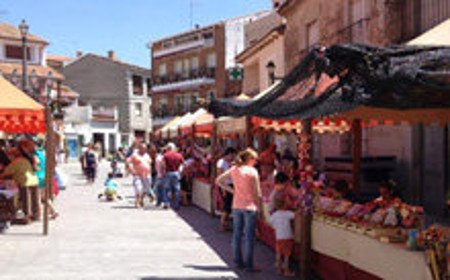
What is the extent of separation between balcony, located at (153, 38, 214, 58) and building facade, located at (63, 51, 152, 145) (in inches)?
202

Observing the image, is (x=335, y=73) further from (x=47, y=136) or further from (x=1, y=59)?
(x=1, y=59)

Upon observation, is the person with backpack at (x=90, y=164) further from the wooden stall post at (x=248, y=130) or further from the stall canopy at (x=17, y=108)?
the wooden stall post at (x=248, y=130)

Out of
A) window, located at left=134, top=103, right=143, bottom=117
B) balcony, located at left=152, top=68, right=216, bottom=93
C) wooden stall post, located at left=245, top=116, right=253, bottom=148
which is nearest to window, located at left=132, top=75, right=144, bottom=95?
window, located at left=134, top=103, right=143, bottom=117

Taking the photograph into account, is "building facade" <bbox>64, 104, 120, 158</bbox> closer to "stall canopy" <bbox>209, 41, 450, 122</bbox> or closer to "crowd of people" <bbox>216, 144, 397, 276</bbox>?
"crowd of people" <bbox>216, 144, 397, 276</bbox>

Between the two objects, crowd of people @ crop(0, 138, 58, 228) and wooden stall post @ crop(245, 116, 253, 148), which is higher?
wooden stall post @ crop(245, 116, 253, 148)

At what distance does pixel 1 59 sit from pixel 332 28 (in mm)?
40478

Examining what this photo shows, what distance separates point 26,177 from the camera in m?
13.2

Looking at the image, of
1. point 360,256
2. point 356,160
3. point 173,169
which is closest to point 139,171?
point 173,169

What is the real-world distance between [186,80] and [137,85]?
1097 centimetres

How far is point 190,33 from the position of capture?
5662cm

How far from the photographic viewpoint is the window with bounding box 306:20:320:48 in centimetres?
2134

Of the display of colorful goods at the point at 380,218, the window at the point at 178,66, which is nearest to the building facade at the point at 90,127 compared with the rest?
the window at the point at 178,66

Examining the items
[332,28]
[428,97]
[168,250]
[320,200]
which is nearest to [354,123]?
[320,200]

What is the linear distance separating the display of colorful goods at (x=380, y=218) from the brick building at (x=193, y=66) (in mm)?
37689
